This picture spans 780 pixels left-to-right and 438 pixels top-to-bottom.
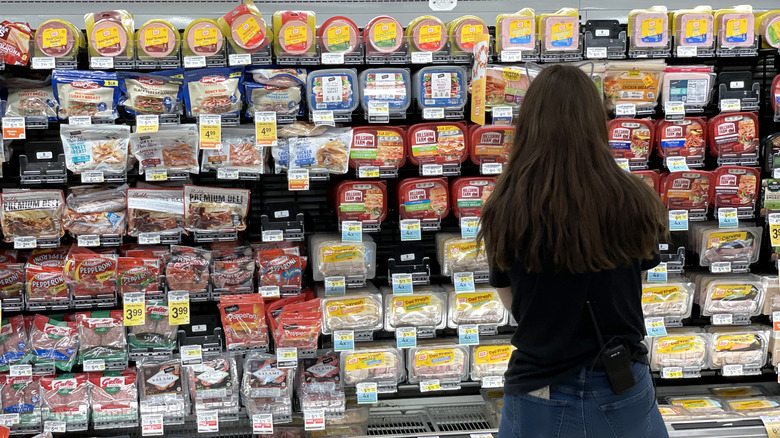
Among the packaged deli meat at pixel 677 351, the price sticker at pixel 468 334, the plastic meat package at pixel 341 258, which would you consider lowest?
the packaged deli meat at pixel 677 351

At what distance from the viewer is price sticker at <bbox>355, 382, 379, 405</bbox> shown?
3.34 m

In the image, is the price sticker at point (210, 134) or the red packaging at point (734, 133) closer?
the price sticker at point (210, 134)

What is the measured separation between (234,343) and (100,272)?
2.32ft

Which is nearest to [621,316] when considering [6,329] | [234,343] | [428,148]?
[428,148]

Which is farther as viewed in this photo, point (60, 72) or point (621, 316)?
point (60, 72)

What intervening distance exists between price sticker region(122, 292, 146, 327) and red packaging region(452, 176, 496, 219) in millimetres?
1576

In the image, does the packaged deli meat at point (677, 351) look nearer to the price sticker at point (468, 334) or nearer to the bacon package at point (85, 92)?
the price sticker at point (468, 334)

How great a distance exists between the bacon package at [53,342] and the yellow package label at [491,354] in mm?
1973

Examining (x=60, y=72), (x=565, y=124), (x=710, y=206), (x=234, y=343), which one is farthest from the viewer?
(x=710, y=206)

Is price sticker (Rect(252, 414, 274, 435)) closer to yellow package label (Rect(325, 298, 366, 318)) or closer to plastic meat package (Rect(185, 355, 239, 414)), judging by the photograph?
plastic meat package (Rect(185, 355, 239, 414))

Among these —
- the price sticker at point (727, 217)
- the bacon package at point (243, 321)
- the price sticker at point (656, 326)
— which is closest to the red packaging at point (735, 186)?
the price sticker at point (727, 217)

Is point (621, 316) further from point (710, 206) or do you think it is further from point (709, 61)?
point (709, 61)

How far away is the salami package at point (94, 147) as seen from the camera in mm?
3084

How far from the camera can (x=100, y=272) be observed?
10.5ft
